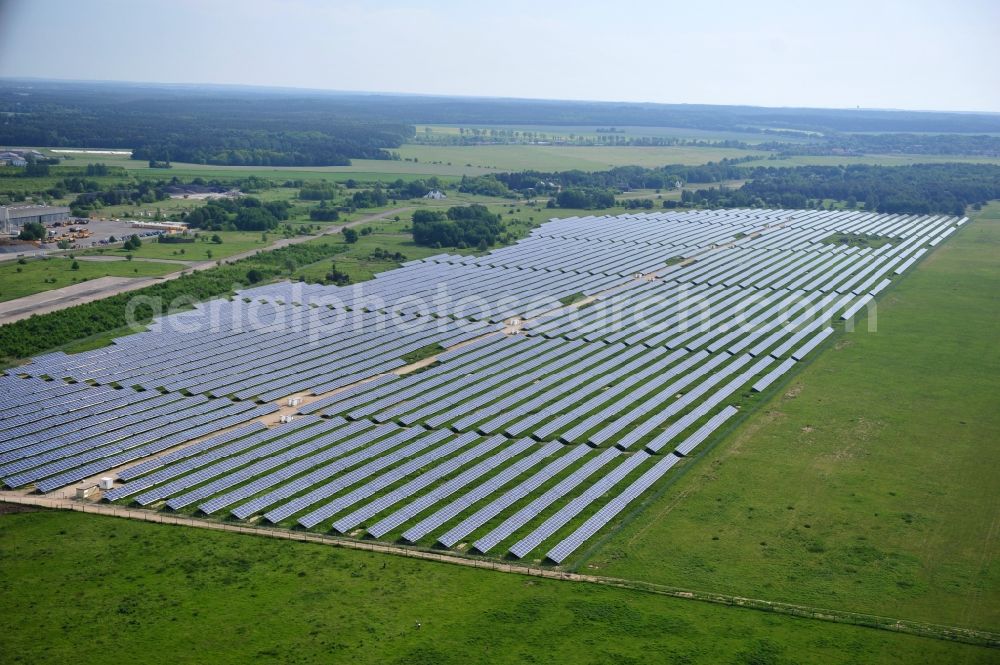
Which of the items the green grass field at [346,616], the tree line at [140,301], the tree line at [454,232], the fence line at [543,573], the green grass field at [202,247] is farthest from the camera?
the tree line at [454,232]

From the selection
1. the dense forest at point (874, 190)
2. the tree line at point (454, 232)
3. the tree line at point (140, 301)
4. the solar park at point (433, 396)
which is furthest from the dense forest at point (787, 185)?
the solar park at point (433, 396)

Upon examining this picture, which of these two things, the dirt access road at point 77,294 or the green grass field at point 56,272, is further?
the green grass field at point 56,272

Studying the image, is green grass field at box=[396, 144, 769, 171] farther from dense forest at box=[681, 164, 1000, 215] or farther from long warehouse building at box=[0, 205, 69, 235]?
long warehouse building at box=[0, 205, 69, 235]

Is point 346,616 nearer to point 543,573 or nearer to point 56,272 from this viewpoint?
point 543,573

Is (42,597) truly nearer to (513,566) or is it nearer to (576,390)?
(513,566)

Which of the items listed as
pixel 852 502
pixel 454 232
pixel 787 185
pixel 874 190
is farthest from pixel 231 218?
pixel 874 190

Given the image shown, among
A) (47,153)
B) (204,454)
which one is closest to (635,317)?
(204,454)

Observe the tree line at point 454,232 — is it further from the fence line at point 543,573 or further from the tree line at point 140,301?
the fence line at point 543,573
